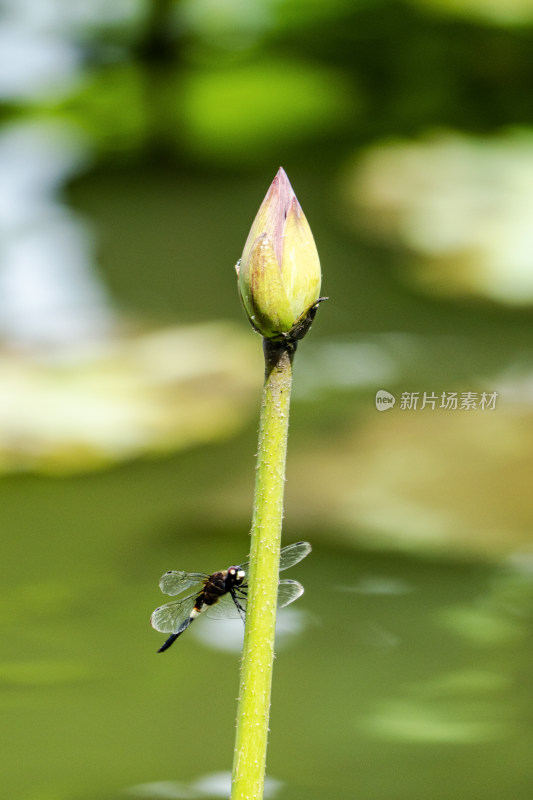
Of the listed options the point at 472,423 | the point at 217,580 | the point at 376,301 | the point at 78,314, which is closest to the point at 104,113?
the point at 78,314

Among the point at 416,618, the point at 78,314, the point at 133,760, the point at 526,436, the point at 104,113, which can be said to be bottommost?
the point at 133,760

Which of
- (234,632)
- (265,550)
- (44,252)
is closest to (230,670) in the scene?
(234,632)

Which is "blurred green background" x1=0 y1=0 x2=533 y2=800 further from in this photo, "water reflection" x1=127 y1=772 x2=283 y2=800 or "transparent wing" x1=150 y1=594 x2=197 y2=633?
"transparent wing" x1=150 y1=594 x2=197 y2=633

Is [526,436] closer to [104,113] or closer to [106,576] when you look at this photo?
[106,576]

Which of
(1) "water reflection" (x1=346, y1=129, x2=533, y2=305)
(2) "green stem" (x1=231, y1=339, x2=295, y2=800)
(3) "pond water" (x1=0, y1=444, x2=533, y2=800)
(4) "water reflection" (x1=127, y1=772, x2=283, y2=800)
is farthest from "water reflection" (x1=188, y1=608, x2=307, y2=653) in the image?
(1) "water reflection" (x1=346, y1=129, x2=533, y2=305)

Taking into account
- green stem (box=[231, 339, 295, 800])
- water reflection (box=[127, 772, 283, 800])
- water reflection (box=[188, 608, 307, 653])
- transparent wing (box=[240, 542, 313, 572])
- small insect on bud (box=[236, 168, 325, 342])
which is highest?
water reflection (box=[188, 608, 307, 653])
